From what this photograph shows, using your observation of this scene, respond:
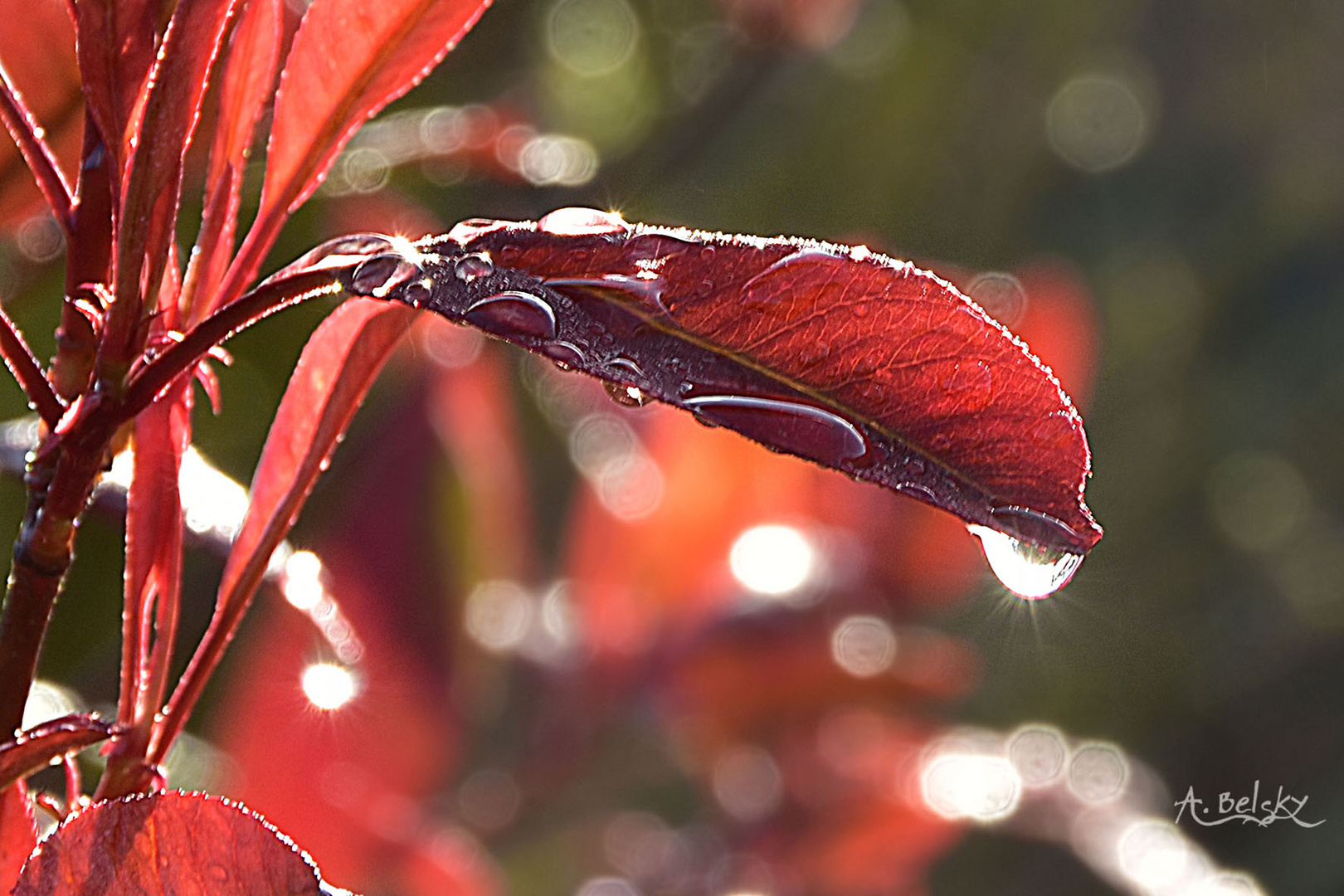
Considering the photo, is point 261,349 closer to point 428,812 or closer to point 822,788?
point 428,812

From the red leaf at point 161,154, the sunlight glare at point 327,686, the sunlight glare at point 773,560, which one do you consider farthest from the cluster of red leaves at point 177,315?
the sunlight glare at point 773,560

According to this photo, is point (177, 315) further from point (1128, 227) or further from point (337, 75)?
point (1128, 227)

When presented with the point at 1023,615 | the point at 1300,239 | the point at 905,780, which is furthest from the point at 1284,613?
the point at 905,780

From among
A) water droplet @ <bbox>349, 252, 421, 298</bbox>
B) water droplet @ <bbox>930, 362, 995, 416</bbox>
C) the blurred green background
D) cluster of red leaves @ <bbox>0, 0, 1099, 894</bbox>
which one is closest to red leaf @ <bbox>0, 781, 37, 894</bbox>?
cluster of red leaves @ <bbox>0, 0, 1099, 894</bbox>

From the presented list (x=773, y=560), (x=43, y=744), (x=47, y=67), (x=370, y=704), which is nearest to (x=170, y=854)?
(x=43, y=744)

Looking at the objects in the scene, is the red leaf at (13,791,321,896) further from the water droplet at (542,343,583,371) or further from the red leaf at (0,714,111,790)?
the water droplet at (542,343,583,371)

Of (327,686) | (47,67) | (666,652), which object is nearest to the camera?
(47,67)
